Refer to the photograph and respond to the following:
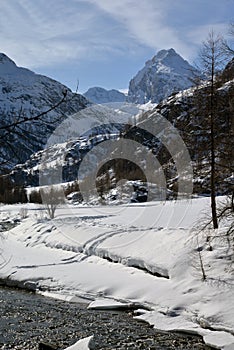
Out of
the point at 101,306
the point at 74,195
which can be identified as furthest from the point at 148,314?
the point at 74,195

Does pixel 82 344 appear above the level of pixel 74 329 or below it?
above

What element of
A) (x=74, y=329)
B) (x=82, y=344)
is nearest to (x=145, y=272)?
(x=74, y=329)

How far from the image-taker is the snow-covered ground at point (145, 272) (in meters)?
12.7

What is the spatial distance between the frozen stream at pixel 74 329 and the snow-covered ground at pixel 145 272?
0.62 m

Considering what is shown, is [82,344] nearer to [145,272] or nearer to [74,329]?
[74,329]

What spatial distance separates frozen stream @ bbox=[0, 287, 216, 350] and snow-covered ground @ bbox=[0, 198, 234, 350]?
0.62m

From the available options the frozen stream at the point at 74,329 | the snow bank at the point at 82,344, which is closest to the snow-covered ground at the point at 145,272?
the frozen stream at the point at 74,329

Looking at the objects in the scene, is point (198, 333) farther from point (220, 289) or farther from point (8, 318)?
point (8, 318)

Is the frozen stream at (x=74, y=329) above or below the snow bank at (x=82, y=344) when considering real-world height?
below

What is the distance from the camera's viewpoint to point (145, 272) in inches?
705

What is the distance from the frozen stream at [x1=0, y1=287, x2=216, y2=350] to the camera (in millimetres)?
10648

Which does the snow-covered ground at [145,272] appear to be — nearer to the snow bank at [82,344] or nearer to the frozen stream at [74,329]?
the frozen stream at [74,329]

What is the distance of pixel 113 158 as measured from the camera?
417ft

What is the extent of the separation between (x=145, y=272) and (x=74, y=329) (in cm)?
641
